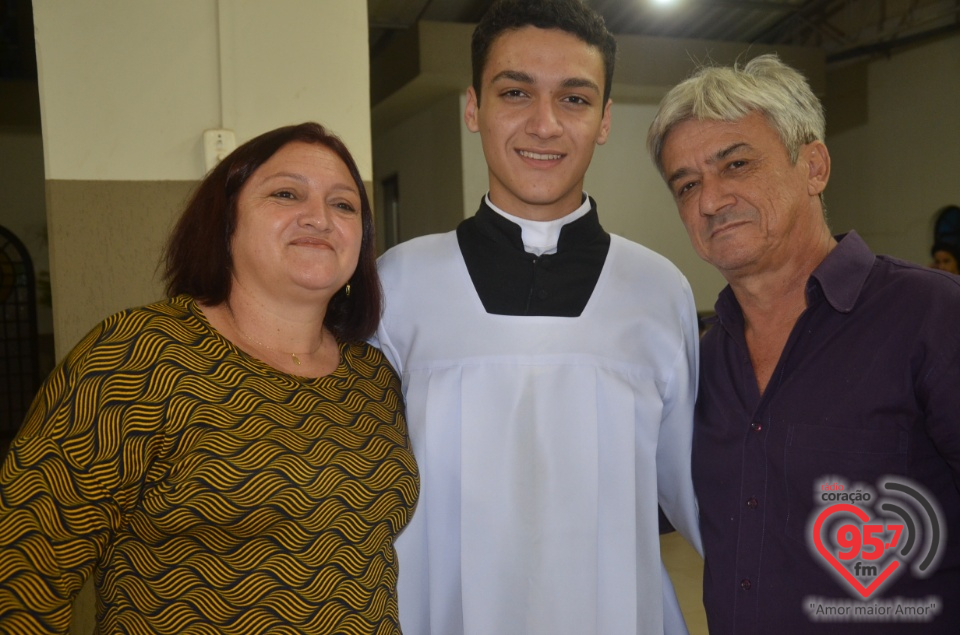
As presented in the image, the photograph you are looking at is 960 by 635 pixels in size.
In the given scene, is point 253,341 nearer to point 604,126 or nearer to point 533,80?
point 533,80

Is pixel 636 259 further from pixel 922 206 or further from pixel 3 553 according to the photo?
pixel 922 206

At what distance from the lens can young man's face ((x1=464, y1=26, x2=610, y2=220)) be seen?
1938 millimetres

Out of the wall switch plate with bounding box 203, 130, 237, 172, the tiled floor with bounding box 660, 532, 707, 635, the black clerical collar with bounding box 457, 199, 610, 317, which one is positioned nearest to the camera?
the black clerical collar with bounding box 457, 199, 610, 317

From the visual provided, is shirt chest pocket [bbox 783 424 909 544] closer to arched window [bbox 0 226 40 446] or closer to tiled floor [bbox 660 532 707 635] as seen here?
tiled floor [bbox 660 532 707 635]

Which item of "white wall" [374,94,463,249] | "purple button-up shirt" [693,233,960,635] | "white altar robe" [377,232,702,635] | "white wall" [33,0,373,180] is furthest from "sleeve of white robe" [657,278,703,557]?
"white wall" [374,94,463,249]

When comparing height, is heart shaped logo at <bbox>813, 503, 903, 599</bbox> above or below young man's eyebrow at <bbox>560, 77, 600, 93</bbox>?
below

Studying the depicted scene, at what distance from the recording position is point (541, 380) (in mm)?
1841

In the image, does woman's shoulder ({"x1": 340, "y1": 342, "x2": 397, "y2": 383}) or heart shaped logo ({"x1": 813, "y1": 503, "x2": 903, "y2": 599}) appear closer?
heart shaped logo ({"x1": 813, "y1": 503, "x2": 903, "y2": 599})

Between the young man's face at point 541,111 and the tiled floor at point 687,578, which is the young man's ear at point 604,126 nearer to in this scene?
the young man's face at point 541,111

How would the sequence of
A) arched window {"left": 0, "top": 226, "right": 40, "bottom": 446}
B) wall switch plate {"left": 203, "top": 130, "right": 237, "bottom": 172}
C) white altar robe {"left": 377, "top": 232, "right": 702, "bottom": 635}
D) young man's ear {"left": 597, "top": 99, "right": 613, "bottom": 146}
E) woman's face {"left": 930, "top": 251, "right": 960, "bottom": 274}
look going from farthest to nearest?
arched window {"left": 0, "top": 226, "right": 40, "bottom": 446}
woman's face {"left": 930, "top": 251, "right": 960, "bottom": 274}
wall switch plate {"left": 203, "top": 130, "right": 237, "bottom": 172}
young man's ear {"left": 597, "top": 99, "right": 613, "bottom": 146}
white altar robe {"left": 377, "top": 232, "right": 702, "bottom": 635}

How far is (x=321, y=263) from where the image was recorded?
1682 millimetres

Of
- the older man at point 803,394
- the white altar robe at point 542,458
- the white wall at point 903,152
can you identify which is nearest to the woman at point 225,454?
the white altar robe at point 542,458

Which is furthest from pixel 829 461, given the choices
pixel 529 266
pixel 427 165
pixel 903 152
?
pixel 903 152

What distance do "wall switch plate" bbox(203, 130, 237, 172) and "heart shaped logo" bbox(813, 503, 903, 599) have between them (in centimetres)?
242
